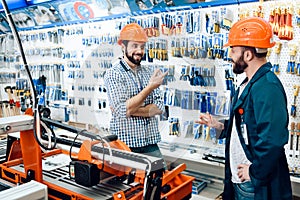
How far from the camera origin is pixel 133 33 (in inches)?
42.5

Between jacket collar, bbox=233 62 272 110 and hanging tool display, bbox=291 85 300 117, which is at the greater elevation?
jacket collar, bbox=233 62 272 110

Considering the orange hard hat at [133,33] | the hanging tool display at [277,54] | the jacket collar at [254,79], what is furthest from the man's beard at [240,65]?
the hanging tool display at [277,54]

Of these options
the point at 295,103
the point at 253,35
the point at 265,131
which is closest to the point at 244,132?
the point at 265,131

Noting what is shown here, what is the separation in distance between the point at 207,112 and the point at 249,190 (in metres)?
0.55

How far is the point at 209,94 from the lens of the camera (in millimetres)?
1322

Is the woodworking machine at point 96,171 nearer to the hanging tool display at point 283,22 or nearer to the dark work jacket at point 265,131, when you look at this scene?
the dark work jacket at point 265,131

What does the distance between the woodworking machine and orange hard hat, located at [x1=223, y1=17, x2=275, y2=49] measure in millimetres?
775

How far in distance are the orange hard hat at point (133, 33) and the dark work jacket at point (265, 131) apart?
782 millimetres

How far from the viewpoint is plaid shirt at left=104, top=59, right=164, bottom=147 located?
111 centimetres

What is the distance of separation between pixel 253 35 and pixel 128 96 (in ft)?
2.88

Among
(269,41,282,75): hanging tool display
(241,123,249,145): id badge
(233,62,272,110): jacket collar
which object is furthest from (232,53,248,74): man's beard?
(269,41,282,75): hanging tool display

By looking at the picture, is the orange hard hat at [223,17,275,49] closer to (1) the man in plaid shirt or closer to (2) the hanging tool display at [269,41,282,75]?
(1) the man in plaid shirt

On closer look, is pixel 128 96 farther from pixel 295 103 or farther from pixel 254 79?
pixel 295 103

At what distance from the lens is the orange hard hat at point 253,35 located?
1.60 meters
